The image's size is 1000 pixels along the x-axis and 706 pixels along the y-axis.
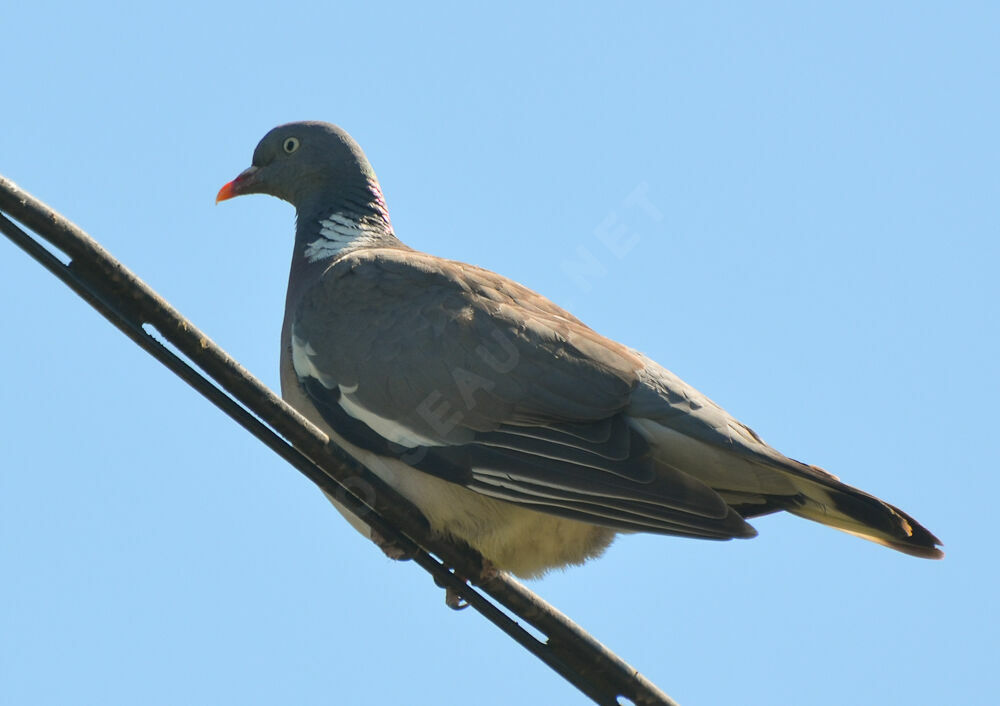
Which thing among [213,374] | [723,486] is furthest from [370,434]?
[213,374]

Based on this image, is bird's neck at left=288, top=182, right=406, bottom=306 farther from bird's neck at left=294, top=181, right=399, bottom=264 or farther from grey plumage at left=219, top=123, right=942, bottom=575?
grey plumage at left=219, top=123, right=942, bottom=575

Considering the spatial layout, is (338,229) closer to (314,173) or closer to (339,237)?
(339,237)

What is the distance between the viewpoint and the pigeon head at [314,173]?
6059 millimetres

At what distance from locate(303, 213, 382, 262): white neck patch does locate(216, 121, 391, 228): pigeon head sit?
0.36 feet

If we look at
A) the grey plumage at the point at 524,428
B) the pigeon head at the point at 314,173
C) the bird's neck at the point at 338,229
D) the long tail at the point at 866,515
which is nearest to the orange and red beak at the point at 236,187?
the pigeon head at the point at 314,173

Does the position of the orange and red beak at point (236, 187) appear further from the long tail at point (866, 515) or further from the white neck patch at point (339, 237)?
the long tail at point (866, 515)

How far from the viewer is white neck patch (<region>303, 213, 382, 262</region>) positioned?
5.52 m

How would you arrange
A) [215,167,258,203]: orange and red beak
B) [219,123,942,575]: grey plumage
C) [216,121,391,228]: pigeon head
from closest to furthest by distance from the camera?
[219,123,942,575]: grey plumage < [216,121,391,228]: pigeon head < [215,167,258,203]: orange and red beak

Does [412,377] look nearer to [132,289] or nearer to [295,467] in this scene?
[295,467]

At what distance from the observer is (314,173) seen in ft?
20.3

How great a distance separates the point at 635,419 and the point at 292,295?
5.76 feet

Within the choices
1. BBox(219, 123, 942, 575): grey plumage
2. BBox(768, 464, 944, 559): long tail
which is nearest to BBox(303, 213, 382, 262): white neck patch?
BBox(219, 123, 942, 575): grey plumage

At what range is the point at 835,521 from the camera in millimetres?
4402

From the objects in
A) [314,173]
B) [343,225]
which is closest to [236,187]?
[314,173]
